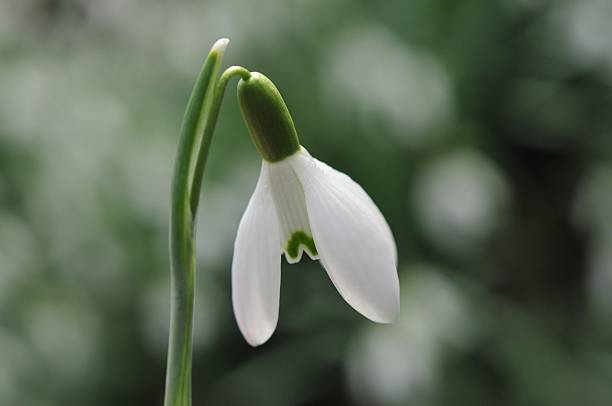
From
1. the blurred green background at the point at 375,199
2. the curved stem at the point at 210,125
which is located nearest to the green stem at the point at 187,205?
the curved stem at the point at 210,125

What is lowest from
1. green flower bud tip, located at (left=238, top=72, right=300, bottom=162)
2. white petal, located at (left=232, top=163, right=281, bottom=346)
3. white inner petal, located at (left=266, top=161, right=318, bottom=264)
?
white petal, located at (left=232, top=163, right=281, bottom=346)

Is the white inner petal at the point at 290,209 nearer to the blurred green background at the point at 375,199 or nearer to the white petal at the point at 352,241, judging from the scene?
the white petal at the point at 352,241

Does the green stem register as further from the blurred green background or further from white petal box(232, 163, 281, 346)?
the blurred green background

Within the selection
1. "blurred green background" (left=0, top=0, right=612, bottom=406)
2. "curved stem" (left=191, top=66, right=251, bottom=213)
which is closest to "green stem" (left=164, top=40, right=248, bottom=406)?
"curved stem" (left=191, top=66, right=251, bottom=213)

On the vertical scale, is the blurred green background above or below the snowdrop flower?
above

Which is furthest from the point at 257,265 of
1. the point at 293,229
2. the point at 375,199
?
the point at 375,199

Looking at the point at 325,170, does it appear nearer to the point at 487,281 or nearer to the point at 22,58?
the point at 487,281

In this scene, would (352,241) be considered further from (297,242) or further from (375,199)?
(375,199)

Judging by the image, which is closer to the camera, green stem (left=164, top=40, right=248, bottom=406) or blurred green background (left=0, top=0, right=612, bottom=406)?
green stem (left=164, top=40, right=248, bottom=406)
